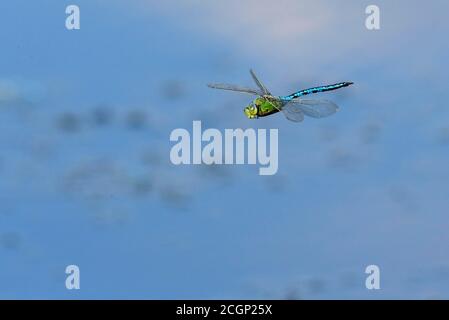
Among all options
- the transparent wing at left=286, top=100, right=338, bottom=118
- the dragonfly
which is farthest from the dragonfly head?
the transparent wing at left=286, top=100, right=338, bottom=118

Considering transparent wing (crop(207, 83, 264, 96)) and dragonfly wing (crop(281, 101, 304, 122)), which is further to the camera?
dragonfly wing (crop(281, 101, 304, 122))

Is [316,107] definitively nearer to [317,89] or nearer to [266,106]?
[317,89]

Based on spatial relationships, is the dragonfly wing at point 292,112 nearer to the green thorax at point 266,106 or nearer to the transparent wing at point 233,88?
the green thorax at point 266,106

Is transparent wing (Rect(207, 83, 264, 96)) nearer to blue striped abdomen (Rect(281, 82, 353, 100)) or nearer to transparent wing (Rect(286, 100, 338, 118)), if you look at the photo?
blue striped abdomen (Rect(281, 82, 353, 100))

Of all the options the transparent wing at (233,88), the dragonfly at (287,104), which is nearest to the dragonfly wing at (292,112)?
the dragonfly at (287,104)
